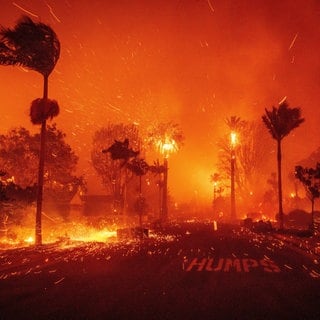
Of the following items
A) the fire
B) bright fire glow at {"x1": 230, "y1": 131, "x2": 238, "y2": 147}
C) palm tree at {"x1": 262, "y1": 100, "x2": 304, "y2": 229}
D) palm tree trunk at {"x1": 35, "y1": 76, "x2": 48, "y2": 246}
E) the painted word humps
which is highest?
bright fire glow at {"x1": 230, "y1": 131, "x2": 238, "y2": 147}

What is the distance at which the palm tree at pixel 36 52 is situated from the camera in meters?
23.9

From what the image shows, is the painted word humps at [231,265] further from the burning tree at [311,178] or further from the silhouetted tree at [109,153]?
the silhouetted tree at [109,153]

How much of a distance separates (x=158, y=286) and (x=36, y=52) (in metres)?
17.9

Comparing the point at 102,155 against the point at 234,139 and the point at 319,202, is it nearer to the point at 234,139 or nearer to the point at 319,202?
the point at 234,139

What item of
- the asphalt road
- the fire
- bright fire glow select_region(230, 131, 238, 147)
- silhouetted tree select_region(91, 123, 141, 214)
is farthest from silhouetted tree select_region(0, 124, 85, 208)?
the asphalt road

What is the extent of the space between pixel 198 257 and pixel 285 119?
86.7 feet

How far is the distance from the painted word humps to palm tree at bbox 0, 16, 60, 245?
11554 mm

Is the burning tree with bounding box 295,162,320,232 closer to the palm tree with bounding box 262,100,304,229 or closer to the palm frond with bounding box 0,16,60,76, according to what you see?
the palm tree with bounding box 262,100,304,229

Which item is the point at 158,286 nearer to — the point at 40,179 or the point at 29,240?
the point at 40,179

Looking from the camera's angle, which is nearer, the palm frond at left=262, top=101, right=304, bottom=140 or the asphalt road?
the asphalt road

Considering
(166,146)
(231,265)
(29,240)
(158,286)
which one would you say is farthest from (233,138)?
(158,286)

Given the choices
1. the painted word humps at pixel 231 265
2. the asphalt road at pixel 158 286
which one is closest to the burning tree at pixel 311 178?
the asphalt road at pixel 158 286

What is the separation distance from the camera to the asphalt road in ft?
27.4

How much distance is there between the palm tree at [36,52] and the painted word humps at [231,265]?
1155 cm
